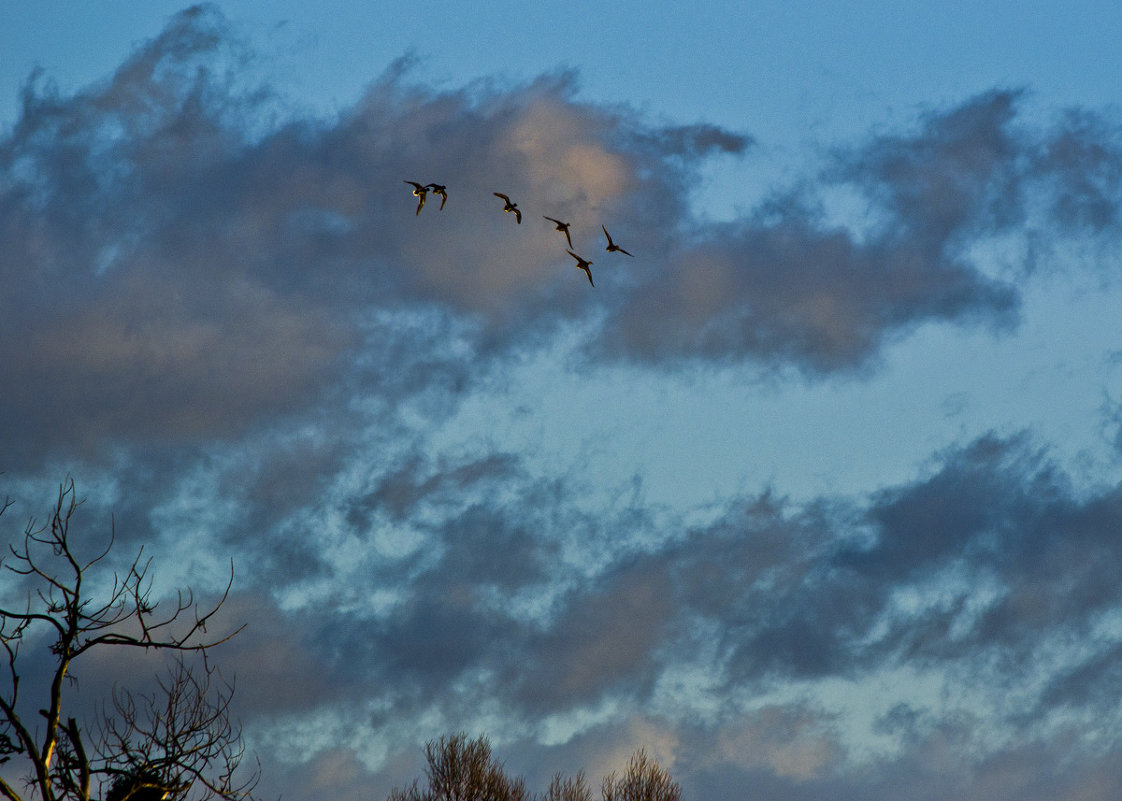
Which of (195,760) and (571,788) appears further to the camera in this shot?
(571,788)

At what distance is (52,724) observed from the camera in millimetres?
15930

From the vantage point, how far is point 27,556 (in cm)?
1811

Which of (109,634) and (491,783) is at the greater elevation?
(491,783)

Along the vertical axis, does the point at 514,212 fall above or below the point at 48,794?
above

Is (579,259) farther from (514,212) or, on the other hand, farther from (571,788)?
(571,788)

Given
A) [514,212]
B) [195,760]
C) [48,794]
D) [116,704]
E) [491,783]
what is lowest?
[48,794]

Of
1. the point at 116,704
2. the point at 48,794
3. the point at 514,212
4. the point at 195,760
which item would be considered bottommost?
the point at 48,794

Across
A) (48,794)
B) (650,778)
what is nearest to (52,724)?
(48,794)

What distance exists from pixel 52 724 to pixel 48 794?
3.01 ft

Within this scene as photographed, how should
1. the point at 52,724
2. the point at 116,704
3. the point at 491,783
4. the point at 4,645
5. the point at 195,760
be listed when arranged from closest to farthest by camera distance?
the point at 52,724
the point at 4,645
the point at 195,760
the point at 116,704
the point at 491,783

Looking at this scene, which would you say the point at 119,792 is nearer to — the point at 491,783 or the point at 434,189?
the point at 434,189

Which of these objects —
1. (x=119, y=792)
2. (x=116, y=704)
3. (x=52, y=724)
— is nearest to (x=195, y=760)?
(x=116, y=704)

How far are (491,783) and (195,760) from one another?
33.3m

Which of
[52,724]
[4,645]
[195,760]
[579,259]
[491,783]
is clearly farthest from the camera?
[491,783]
